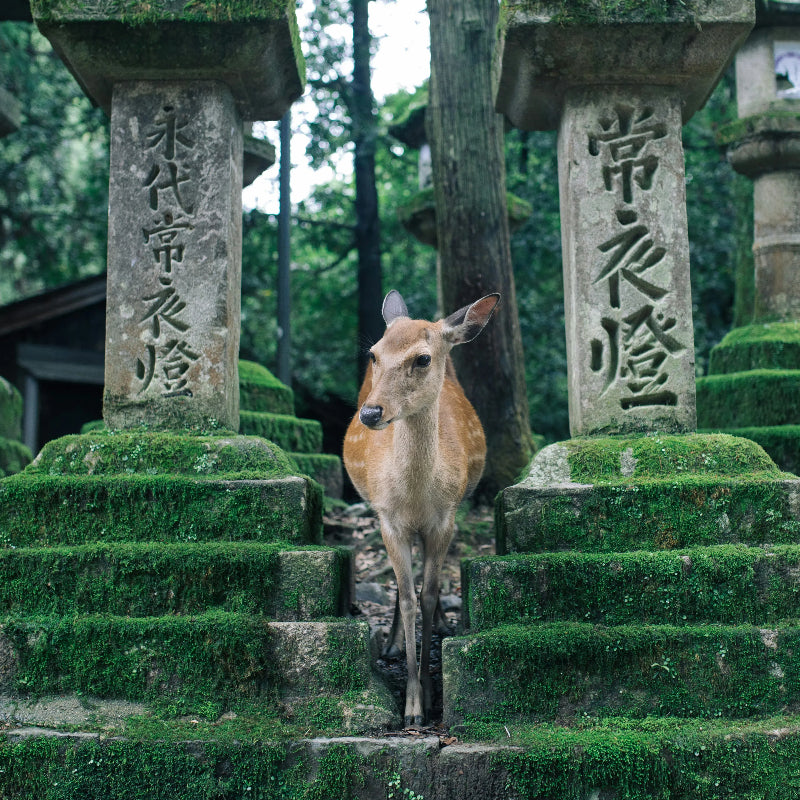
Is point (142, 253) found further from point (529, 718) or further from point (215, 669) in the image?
point (529, 718)

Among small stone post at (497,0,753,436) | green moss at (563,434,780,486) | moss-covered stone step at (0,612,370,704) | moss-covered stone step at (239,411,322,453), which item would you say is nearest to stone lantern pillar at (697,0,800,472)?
small stone post at (497,0,753,436)

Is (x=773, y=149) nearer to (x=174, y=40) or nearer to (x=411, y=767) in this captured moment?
(x=174, y=40)

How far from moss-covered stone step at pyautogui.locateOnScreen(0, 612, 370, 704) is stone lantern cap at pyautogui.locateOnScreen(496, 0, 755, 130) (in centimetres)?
320

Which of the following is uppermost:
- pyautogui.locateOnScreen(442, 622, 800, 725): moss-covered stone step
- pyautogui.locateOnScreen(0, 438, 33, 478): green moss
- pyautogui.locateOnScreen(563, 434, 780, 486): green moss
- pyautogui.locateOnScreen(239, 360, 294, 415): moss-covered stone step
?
pyautogui.locateOnScreen(239, 360, 294, 415): moss-covered stone step

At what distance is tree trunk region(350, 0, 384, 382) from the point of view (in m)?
14.1

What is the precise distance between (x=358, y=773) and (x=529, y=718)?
764mm

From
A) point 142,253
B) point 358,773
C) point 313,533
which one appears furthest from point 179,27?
point 358,773

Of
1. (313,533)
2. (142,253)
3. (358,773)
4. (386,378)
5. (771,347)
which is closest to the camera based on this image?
(358,773)

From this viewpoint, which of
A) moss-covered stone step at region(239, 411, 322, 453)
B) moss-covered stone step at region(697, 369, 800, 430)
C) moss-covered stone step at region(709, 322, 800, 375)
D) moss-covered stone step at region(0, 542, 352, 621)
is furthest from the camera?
moss-covered stone step at region(239, 411, 322, 453)

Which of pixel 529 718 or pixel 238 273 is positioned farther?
pixel 238 273

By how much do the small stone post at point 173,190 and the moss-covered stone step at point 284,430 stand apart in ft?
8.37

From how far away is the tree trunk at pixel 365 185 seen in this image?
14.1 metres

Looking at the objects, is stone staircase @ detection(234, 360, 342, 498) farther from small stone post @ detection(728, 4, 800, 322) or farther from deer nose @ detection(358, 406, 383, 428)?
small stone post @ detection(728, 4, 800, 322)

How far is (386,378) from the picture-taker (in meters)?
4.22
